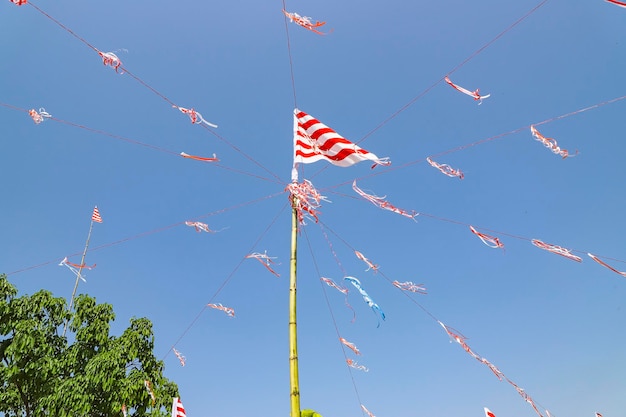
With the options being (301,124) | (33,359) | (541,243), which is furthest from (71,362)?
(541,243)

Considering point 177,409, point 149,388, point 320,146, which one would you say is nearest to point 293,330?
point 320,146

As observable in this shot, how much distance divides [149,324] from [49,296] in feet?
13.1

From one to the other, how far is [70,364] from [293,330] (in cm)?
1303

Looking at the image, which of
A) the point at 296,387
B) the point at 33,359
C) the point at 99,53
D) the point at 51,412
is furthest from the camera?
the point at 33,359

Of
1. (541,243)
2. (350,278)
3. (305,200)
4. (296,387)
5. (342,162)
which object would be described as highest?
(541,243)

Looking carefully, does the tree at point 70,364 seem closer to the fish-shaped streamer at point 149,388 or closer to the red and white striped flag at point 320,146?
the fish-shaped streamer at point 149,388

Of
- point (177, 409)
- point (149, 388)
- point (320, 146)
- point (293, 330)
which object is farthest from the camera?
point (149, 388)

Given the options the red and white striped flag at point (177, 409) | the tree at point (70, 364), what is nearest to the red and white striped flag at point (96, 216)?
the tree at point (70, 364)

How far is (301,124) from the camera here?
8805mm

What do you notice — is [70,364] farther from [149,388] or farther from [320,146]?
[320,146]

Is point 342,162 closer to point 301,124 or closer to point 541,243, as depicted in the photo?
point 301,124

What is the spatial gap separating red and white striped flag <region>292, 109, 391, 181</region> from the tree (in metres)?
11.9

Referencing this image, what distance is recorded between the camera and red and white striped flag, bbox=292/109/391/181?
809 cm

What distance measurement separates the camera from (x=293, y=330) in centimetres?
643
